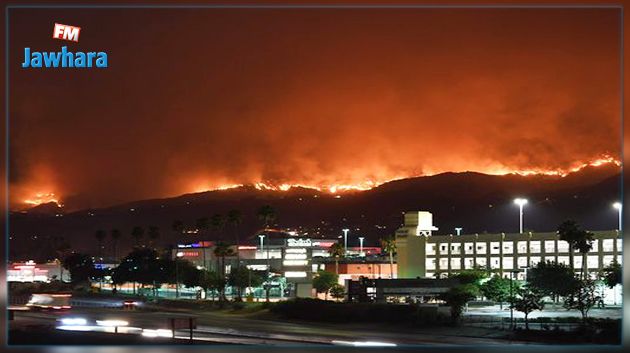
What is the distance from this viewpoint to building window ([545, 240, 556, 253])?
49.3m

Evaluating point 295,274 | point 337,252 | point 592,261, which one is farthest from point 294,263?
point 592,261

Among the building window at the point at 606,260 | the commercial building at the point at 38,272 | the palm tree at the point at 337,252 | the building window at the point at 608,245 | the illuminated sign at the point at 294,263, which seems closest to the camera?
the building window at the point at 606,260

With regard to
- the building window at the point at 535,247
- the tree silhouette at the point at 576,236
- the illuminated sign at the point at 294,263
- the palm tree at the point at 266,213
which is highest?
the palm tree at the point at 266,213

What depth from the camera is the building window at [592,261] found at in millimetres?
46463

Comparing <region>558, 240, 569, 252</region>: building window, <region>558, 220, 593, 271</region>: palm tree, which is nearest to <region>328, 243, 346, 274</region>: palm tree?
<region>558, 240, 569, 252</region>: building window

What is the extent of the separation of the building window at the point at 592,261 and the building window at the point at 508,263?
5481 mm

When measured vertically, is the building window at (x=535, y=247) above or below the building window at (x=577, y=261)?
above

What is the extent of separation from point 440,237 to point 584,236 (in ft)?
43.8

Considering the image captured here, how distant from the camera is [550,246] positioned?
49.5 meters

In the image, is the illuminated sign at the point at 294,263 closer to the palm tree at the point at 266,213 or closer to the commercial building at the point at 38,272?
the commercial building at the point at 38,272

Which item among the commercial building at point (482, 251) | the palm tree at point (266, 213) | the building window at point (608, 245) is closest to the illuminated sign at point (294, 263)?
the commercial building at point (482, 251)

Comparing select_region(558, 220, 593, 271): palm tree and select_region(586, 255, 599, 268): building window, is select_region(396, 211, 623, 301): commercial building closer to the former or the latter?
select_region(586, 255, 599, 268): building window

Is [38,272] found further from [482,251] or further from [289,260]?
[482,251]

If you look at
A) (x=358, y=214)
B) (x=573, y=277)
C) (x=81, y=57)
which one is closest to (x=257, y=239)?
(x=358, y=214)
